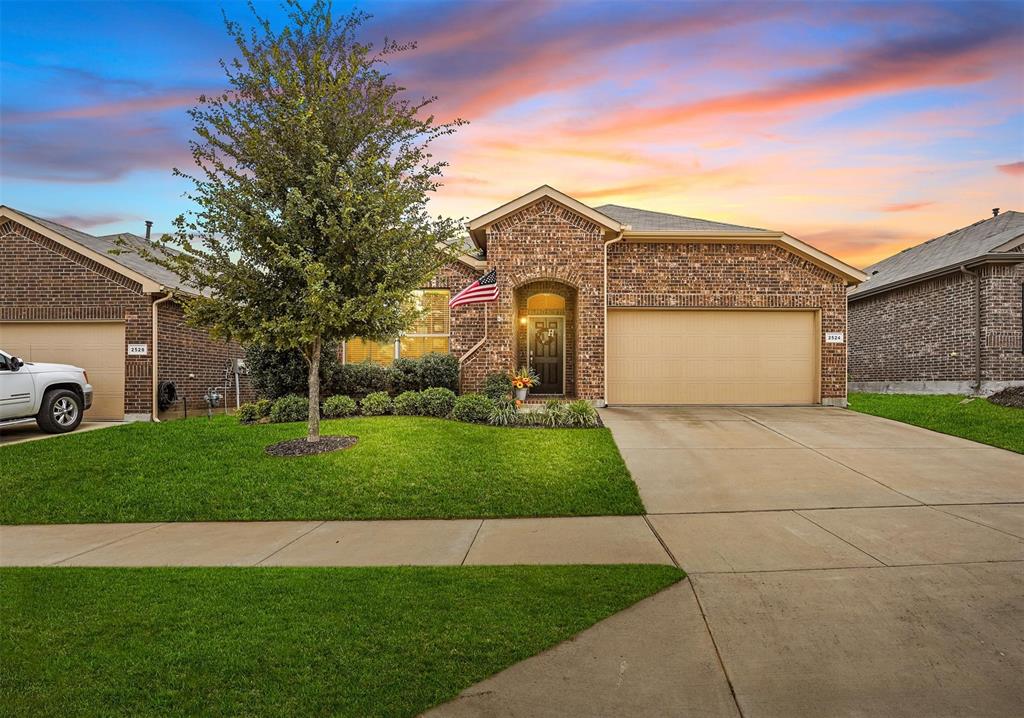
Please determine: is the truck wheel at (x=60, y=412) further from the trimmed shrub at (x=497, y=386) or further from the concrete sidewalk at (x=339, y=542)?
the trimmed shrub at (x=497, y=386)

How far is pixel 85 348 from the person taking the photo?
47.1 feet

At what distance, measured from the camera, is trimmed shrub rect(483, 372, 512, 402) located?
42.7ft

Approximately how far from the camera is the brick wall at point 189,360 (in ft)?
47.8

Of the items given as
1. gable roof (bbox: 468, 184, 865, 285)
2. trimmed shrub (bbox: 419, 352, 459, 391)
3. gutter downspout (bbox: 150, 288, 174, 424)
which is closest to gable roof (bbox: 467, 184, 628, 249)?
gable roof (bbox: 468, 184, 865, 285)

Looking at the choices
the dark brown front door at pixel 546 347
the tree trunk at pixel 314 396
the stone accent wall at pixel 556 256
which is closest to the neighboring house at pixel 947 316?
the stone accent wall at pixel 556 256

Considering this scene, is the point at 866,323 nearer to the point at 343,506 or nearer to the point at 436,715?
the point at 343,506

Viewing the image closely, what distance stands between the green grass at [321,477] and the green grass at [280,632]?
2.30 m

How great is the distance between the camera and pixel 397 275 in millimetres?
9430

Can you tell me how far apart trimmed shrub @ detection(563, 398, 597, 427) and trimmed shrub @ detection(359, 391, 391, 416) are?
12.9ft

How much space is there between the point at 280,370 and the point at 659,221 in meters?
10.6

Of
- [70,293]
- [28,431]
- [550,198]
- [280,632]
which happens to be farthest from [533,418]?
[70,293]

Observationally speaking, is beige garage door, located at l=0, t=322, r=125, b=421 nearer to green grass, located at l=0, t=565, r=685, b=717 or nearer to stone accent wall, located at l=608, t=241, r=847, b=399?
green grass, located at l=0, t=565, r=685, b=717

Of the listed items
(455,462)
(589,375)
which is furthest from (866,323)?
(455,462)

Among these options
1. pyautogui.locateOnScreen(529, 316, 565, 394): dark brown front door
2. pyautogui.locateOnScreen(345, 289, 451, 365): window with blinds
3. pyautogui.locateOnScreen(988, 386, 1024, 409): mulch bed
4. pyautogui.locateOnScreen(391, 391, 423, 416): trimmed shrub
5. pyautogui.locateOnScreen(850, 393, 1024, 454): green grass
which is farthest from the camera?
pyautogui.locateOnScreen(529, 316, 565, 394): dark brown front door
